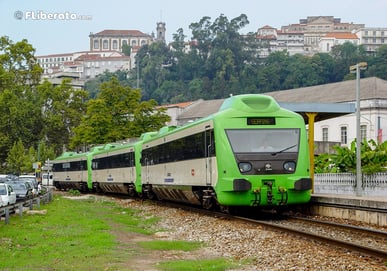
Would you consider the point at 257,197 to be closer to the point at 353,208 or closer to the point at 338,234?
the point at 353,208

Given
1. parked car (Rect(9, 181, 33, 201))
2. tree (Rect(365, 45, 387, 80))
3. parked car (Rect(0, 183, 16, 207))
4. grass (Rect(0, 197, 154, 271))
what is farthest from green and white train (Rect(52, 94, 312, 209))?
tree (Rect(365, 45, 387, 80))

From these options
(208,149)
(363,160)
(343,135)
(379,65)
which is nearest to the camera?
(208,149)

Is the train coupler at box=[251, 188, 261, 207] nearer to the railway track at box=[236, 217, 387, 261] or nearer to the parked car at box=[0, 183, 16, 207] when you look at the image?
the railway track at box=[236, 217, 387, 261]

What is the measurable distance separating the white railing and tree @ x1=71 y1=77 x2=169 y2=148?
39.1m

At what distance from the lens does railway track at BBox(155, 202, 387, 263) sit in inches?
510

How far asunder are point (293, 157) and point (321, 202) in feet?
9.56

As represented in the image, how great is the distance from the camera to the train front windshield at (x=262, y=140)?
20.7m

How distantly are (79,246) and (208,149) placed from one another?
7344 millimetres

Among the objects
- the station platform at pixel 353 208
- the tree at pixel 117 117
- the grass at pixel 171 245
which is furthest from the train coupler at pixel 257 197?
the tree at pixel 117 117

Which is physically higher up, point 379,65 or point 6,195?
point 379,65

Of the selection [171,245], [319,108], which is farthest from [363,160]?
[171,245]

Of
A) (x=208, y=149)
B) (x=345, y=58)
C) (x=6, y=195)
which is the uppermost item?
(x=345, y=58)

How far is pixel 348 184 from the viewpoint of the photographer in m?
31.3

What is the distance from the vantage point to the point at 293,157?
20859 mm
